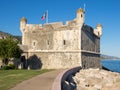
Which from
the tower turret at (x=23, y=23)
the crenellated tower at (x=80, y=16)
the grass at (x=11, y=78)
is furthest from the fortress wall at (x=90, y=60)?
the grass at (x=11, y=78)

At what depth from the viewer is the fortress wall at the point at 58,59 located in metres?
31.4

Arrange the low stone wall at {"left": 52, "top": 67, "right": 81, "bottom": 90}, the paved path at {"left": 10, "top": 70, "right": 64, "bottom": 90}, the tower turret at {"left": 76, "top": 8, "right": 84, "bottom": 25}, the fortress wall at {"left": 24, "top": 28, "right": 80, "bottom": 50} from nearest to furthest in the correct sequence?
the low stone wall at {"left": 52, "top": 67, "right": 81, "bottom": 90}
the paved path at {"left": 10, "top": 70, "right": 64, "bottom": 90}
the tower turret at {"left": 76, "top": 8, "right": 84, "bottom": 25}
the fortress wall at {"left": 24, "top": 28, "right": 80, "bottom": 50}

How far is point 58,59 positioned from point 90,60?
5164 millimetres

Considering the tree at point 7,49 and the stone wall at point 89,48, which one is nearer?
the tree at point 7,49

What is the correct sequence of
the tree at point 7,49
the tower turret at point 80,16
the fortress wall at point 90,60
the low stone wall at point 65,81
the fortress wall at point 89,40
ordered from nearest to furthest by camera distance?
the low stone wall at point 65,81
the tree at point 7,49
the tower turret at point 80,16
the fortress wall at point 89,40
the fortress wall at point 90,60

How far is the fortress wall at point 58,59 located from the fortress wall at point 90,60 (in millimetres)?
1299

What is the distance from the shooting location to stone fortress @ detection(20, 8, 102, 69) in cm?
3142

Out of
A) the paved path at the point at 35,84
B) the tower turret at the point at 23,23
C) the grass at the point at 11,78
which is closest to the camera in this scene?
the paved path at the point at 35,84

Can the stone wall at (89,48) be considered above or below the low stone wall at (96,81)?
above

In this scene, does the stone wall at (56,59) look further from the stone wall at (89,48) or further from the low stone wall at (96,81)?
the low stone wall at (96,81)

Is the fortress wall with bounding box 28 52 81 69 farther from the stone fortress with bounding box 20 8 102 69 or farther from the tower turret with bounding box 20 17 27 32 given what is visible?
the tower turret with bounding box 20 17 27 32

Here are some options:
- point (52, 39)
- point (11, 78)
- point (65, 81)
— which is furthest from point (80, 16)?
point (11, 78)

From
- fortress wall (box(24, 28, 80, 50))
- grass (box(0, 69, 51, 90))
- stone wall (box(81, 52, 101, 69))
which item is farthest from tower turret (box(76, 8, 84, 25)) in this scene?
grass (box(0, 69, 51, 90))

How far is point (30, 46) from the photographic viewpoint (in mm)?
35062
